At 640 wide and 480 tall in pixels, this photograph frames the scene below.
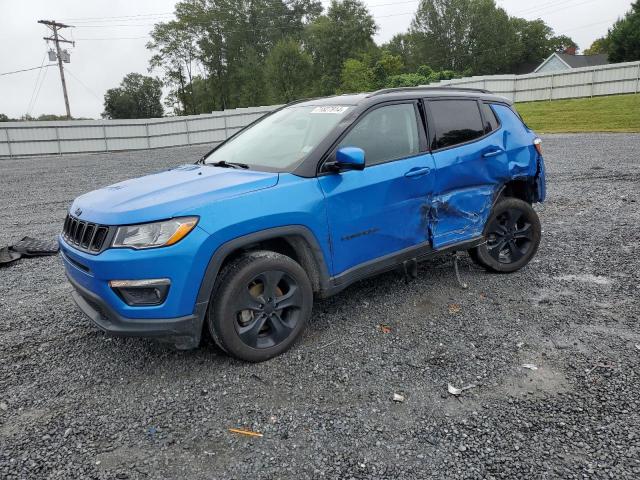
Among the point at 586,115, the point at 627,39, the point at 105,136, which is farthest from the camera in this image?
the point at 627,39

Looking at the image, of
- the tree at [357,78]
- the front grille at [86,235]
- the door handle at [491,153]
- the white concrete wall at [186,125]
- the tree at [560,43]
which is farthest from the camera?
the tree at [560,43]

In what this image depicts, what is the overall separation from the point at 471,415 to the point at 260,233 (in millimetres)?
1697

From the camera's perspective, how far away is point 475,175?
14.2 ft

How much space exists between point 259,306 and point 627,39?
52.5 metres

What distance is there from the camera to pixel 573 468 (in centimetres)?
227

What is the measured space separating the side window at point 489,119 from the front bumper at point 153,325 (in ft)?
10.6

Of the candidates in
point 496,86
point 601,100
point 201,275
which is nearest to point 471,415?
point 201,275

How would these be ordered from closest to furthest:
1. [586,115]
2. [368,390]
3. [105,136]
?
1. [368,390]
2. [586,115]
3. [105,136]

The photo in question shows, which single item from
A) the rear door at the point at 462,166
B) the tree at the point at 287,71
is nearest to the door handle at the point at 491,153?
the rear door at the point at 462,166

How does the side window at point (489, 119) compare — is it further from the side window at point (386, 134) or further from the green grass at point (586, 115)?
the green grass at point (586, 115)

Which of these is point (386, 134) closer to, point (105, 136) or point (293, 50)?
point (105, 136)

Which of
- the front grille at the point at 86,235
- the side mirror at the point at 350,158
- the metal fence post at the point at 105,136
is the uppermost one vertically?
the metal fence post at the point at 105,136

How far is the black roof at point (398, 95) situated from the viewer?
3910 millimetres

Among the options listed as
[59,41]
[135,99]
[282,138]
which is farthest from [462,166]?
[135,99]
